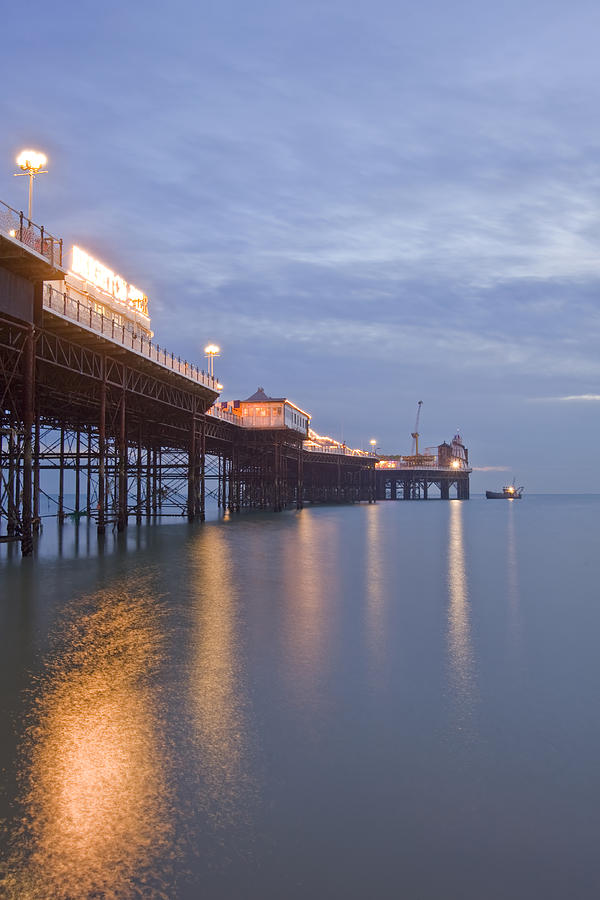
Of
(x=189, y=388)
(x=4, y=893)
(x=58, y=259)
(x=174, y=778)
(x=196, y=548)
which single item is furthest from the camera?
(x=189, y=388)

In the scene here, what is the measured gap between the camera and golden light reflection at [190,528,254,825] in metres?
6.81

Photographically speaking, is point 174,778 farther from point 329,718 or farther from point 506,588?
point 506,588

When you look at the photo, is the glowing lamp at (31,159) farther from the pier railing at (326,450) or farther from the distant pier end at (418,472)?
the distant pier end at (418,472)

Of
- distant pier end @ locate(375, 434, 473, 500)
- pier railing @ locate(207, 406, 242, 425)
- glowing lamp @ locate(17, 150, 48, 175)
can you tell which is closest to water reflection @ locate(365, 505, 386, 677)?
glowing lamp @ locate(17, 150, 48, 175)

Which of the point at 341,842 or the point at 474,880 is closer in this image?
the point at 474,880

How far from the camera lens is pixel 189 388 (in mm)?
51469

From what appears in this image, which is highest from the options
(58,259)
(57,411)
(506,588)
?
(58,259)

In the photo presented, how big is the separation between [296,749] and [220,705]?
1.96 metres

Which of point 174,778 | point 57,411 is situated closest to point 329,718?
point 174,778

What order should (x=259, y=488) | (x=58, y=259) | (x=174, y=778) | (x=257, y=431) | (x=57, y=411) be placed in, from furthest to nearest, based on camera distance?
(x=259, y=488) < (x=257, y=431) < (x=57, y=411) < (x=58, y=259) < (x=174, y=778)

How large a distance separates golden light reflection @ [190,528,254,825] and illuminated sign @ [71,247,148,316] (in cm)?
3056

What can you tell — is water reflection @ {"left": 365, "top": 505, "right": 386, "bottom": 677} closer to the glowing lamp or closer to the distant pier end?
the glowing lamp

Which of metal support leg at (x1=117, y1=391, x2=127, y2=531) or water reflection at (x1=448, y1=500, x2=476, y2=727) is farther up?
metal support leg at (x1=117, y1=391, x2=127, y2=531)

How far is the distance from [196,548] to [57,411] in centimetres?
1998
